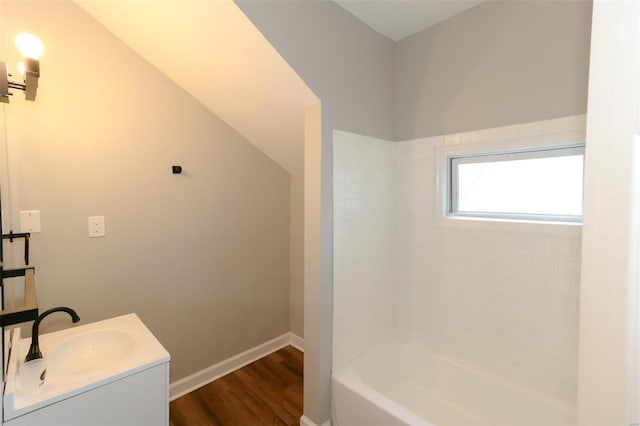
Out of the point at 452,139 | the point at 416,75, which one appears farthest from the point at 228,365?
the point at 416,75

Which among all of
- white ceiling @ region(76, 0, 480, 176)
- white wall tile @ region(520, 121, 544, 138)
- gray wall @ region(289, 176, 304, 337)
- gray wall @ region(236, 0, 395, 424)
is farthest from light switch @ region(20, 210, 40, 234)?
white wall tile @ region(520, 121, 544, 138)

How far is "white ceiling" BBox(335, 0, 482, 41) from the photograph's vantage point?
1.71 m

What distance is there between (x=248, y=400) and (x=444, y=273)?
5.20 feet

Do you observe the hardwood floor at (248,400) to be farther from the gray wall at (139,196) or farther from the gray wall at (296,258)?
the gray wall at (296,258)

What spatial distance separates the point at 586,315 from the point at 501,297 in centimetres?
85

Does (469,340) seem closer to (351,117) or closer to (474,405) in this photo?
(474,405)

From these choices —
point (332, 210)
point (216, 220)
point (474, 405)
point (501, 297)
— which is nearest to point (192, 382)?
point (216, 220)

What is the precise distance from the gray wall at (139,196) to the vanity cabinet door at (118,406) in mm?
859

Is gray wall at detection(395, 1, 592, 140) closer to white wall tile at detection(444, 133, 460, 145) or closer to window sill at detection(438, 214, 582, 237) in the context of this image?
white wall tile at detection(444, 133, 460, 145)

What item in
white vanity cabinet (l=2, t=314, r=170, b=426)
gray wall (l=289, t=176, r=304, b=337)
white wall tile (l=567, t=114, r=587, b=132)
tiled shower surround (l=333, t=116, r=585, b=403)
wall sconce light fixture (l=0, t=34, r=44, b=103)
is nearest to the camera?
white vanity cabinet (l=2, t=314, r=170, b=426)

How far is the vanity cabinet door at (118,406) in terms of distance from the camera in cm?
98

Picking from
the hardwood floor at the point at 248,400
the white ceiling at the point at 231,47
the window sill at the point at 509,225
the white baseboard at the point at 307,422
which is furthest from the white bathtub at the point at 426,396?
the white ceiling at the point at 231,47

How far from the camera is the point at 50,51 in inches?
60.4

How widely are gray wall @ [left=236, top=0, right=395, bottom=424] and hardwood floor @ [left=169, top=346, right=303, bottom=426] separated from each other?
0.98 ft
